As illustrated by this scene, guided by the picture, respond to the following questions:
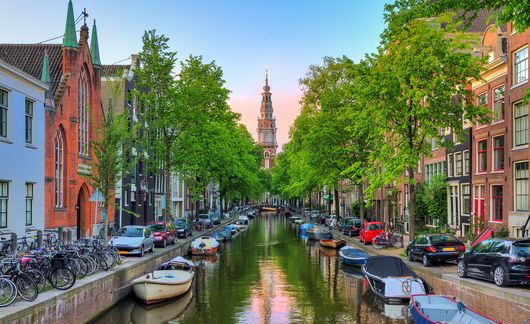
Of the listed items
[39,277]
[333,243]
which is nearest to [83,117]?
[333,243]

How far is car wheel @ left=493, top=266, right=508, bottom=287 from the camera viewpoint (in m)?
18.9

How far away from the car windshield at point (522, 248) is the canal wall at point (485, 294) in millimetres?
1219

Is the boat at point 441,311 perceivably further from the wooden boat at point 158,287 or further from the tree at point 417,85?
the tree at point 417,85

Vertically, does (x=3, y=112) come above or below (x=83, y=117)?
below

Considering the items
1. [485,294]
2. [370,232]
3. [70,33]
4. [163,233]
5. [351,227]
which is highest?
[70,33]

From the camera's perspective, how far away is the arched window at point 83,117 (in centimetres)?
3947

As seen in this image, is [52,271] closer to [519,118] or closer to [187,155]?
[519,118]

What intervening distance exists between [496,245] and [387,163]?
37.0 feet

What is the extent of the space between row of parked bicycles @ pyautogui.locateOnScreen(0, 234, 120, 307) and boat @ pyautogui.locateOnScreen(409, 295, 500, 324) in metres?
11.1

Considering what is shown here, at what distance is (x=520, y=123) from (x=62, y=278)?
2635 cm

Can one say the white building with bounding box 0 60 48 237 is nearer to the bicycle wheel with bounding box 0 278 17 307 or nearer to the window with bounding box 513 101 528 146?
the bicycle wheel with bounding box 0 278 17 307

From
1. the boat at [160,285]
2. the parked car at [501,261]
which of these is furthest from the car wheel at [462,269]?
the boat at [160,285]

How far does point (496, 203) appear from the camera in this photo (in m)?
35.6

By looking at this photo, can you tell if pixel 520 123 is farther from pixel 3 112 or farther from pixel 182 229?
pixel 3 112
